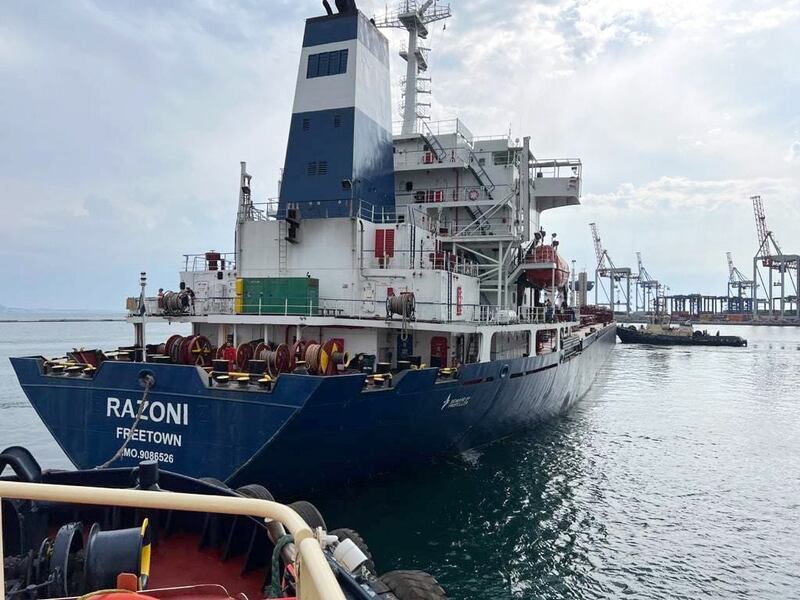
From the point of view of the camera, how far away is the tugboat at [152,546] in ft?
10.9

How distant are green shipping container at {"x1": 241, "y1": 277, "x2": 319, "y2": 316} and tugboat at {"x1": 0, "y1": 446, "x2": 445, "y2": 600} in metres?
8.44

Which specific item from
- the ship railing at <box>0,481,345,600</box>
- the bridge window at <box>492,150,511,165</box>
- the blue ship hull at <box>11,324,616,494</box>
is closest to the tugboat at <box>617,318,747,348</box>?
the bridge window at <box>492,150,511,165</box>

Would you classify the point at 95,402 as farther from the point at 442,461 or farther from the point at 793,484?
the point at 793,484

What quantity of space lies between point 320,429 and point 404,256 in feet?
22.6

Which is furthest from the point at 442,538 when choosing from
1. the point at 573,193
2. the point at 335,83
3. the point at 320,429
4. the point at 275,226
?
the point at 573,193

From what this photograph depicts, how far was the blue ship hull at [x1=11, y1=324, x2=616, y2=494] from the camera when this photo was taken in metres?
9.68

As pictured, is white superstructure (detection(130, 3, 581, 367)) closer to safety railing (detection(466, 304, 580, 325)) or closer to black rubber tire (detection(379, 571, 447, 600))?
safety railing (detection(466, 304, 580, 325))

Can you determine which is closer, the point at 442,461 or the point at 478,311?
the point at 442,461

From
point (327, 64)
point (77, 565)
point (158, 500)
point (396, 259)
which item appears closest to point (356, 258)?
point (396, 259)

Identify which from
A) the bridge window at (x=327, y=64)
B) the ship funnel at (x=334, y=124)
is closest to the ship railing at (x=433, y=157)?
the ship funnel at (x=334, y=124)

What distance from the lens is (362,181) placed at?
16734 mm

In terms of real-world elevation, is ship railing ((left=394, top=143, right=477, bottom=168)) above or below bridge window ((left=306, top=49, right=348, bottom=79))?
below

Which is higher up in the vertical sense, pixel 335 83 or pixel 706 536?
pixel 335 83

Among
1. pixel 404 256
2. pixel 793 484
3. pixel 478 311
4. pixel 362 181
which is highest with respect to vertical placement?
pixel 362 181
